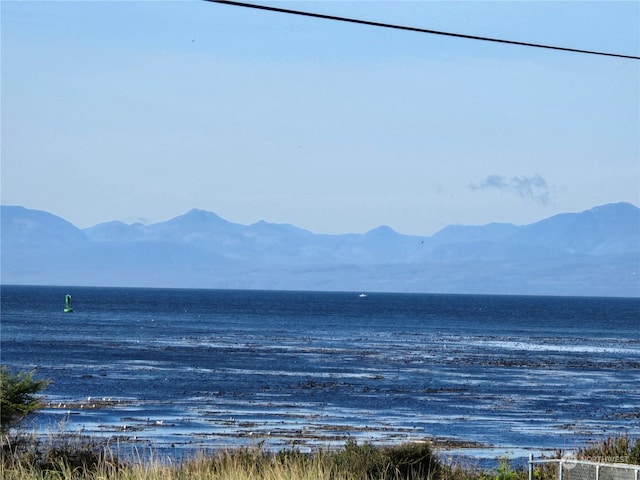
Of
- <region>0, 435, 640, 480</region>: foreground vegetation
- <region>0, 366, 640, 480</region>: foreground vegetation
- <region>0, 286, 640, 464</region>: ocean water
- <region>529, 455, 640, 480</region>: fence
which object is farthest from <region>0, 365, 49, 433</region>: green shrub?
<region>529, 455, 640, 480</region>: fence

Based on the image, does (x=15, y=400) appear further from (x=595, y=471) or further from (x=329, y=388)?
(x=329, y=388)

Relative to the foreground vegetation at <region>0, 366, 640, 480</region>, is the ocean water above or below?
below

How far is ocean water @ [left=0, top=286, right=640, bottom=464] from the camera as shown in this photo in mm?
38219

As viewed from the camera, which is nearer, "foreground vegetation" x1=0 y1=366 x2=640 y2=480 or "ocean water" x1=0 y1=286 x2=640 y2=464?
"foreground vegetation" x1=0 y1=366 x2=640 y2=480

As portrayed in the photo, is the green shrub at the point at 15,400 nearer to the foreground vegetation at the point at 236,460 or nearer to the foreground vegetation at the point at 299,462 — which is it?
the foreground vegetation at the point at 236,460

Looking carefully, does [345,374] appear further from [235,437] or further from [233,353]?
[235,437]

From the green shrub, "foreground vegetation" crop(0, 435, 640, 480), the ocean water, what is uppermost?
the green shrub

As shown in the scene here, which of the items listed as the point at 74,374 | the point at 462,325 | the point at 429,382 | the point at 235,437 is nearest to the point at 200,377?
the point at 74,374

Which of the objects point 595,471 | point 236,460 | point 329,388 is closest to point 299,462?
point 236,460

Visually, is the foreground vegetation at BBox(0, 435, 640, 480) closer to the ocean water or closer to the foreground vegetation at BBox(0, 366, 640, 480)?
the foreground vegetation at BBox(0, 366, 640, 480)

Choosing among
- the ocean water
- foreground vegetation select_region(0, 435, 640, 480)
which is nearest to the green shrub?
foreground vegetation select_region(0, 435, 640, 480)

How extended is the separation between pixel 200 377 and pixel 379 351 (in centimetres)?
2691

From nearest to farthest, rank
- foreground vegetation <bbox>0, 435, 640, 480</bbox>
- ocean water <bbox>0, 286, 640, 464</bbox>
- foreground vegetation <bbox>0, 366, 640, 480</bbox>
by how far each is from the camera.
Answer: foreground vegetation <bbox>0, 366, 640, 480</bbox>, foreground vegetation <bbox>0, 435, 640, 480</bbox>, ocean water <bbox>0, 286, 640, 464</bbox>

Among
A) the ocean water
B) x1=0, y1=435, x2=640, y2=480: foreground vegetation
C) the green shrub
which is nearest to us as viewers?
x1=0, y1=435, x2=640, y2=480: foreground vegetation
